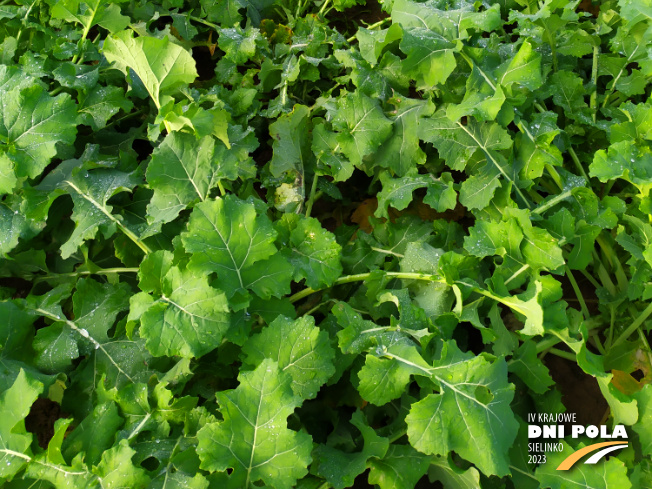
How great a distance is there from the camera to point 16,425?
1.62 m

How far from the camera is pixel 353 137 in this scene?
2205 millimetres

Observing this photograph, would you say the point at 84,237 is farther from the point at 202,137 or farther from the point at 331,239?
the point at 331,239

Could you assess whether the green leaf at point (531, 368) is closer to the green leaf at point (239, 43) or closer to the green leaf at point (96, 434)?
the green leaf at point (96, 434)

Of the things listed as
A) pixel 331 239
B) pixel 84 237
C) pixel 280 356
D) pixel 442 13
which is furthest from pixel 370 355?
pixel 442 13

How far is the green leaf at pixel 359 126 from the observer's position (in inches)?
86.2

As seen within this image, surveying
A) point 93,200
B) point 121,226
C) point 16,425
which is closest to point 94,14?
point 93,200

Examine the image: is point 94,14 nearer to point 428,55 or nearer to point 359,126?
point 359,126

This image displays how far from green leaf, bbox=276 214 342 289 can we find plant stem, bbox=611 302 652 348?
1138 millimetres

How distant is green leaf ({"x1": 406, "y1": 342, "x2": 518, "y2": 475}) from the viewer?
156 centimetres

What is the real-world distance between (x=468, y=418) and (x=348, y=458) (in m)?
0.43

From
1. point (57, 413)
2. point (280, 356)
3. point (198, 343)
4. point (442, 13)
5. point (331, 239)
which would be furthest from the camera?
point (57, 413)

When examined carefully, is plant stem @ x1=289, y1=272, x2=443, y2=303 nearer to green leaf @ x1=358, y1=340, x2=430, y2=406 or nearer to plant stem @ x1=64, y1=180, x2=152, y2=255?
green leaf @ x1=358, y1=340, x2=430, y2=406

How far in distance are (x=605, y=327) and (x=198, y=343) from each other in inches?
66.1

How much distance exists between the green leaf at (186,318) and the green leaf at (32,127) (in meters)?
0.66
